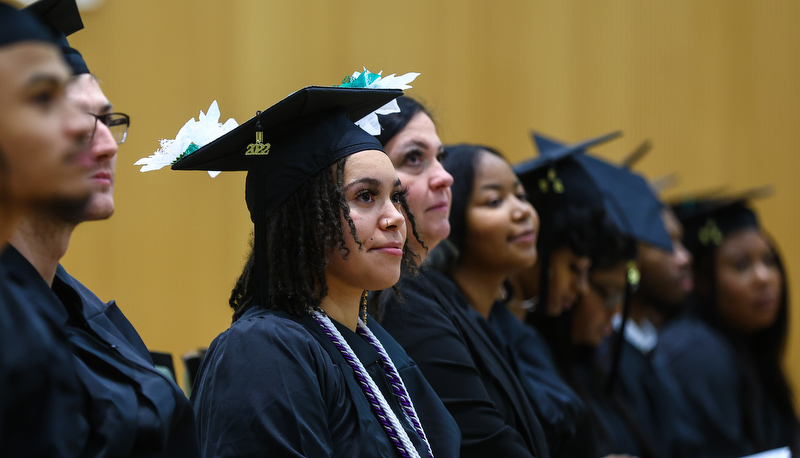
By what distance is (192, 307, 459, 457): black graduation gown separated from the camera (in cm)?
150

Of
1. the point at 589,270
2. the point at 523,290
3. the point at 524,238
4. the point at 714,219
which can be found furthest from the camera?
the point at 714,219

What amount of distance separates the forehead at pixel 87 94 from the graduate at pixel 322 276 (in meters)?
0.21

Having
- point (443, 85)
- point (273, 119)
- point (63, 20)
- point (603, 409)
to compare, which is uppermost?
point (443, 85)

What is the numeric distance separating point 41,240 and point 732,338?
3939 millimetres

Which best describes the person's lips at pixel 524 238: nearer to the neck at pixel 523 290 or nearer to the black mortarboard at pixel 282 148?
the neck at pixel 523 290

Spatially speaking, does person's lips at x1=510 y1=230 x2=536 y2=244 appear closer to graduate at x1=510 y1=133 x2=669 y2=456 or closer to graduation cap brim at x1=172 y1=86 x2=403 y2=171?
graduate at x1=510 y1=133 x2=669 y2=456

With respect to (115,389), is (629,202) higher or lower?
higher

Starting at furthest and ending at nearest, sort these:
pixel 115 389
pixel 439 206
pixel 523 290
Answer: pixel 523 290 → pixel 439 206 → pixel 115 389

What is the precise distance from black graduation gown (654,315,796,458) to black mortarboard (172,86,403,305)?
3013 millimetres

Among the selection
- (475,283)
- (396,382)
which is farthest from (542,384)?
(396,382)

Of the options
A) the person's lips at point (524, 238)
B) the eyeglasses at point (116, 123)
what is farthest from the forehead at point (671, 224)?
the eyeglasses at point (116, 123)

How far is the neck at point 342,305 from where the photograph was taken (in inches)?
71.2

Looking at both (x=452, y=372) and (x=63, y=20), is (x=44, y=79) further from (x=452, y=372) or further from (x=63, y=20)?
(x=452, y=372)

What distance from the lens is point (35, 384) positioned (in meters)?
1.07
